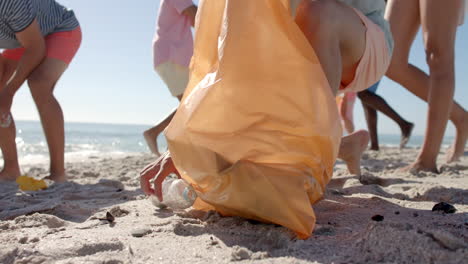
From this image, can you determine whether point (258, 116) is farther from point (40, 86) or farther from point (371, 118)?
point (371, 118)

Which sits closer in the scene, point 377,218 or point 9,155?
point 377,218

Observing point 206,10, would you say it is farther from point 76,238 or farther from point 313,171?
point 76,238

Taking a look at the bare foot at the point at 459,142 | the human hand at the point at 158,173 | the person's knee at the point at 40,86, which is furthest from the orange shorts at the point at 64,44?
the bare foot at the point at 459,142

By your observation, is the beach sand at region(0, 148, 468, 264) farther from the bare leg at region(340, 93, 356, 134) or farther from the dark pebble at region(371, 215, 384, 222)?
the bare leg at region(340, 93, 356, 134)

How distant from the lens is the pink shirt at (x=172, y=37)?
313 centimetres

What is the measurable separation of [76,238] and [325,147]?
66 cm

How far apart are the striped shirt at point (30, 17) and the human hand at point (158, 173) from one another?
1.46 metres

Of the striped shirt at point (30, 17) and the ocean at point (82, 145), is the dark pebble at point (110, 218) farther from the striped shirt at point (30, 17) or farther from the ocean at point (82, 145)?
the ocean at point (82, 145)

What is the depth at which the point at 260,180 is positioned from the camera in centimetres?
89

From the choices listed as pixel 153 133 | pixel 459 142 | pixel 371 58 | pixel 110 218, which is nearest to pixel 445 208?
pixel 371 58

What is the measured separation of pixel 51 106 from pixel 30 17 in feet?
1.76

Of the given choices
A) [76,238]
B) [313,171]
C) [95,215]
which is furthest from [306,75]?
[95,215]

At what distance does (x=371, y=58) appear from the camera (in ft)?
4.58

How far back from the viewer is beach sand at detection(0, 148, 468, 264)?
75 centimetres
